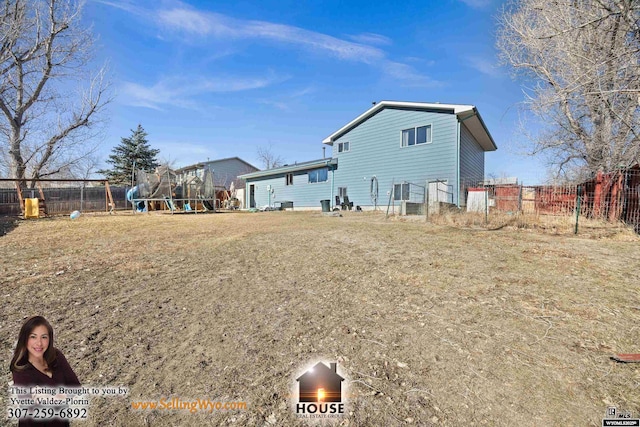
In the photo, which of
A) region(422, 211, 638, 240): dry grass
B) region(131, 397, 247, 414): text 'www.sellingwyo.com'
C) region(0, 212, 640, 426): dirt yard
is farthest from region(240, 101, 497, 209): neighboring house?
region(131, 397, 247, 414): text 'www.sellingwyo.com'

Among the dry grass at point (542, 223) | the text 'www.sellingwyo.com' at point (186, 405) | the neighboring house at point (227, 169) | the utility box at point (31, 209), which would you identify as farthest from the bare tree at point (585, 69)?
the neighboring house at point (227, 169)

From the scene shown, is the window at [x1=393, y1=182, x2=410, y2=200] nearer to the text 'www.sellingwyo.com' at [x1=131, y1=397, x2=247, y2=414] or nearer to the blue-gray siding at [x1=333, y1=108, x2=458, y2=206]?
the blue-gray siding at [x1=333, y1=108, x2=458, y2=206]

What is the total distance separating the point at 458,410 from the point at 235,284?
2860mm

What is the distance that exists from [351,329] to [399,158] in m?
14.6

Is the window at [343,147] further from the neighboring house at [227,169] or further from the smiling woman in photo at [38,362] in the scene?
the neighboring house at [227,169]

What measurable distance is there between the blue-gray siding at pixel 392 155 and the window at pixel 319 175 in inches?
38.6

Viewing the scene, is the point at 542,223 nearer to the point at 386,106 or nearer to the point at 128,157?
the point at 386,106

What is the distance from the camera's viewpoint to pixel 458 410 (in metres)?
1.71

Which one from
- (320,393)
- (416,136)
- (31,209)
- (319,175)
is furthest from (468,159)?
(31,209)

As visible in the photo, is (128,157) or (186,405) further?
(128,157)

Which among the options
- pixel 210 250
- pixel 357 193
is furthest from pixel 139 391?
pixel 357 193

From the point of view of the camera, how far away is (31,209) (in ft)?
40.2

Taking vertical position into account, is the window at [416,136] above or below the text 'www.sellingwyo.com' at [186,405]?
above

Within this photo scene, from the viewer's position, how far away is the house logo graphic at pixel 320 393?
5.72 feet
